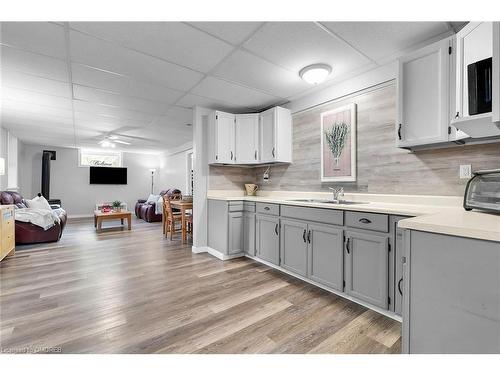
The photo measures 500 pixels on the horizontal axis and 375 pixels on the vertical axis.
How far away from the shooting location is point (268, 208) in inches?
117

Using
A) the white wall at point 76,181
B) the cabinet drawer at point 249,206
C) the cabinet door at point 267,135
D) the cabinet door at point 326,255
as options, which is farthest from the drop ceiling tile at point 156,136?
the cabinet door at point 326,255

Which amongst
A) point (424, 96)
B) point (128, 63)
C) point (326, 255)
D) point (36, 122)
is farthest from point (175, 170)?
point (424, 96)

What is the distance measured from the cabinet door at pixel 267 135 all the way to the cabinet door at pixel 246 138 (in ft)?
0.38

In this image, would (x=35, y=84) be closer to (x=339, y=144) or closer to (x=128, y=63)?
(x=128, y=63)

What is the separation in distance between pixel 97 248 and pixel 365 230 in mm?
4067

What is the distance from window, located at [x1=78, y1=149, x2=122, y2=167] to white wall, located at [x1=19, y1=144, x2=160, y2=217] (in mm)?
153

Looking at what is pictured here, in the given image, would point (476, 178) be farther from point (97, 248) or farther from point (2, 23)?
point (97, 248)

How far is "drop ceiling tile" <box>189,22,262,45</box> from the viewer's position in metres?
1.84

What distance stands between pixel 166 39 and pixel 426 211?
2514 millimetres

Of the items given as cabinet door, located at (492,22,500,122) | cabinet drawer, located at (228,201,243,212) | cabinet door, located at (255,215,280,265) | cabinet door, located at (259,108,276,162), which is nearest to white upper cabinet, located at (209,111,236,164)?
cabinet door, located at (259,108,276,162)

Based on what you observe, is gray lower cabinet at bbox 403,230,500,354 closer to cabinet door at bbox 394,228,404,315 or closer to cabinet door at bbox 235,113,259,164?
cabinet door at bbox 394,228,404,315

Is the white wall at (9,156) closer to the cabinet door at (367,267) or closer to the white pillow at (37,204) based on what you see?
the white pillow at (37,204)

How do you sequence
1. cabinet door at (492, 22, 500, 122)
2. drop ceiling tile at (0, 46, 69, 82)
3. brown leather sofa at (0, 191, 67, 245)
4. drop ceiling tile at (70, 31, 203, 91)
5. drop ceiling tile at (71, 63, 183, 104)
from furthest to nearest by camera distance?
brown leather sofa at (0, 191, 67, 245) → drop ceiling tile at (71, 63, 183, 104) → drop ceiling tile at (0, 46, 69, 82) → drop ceiling tile at (70, 31, 203, 91) → cabinet door at (492, 22, 500, 122)
